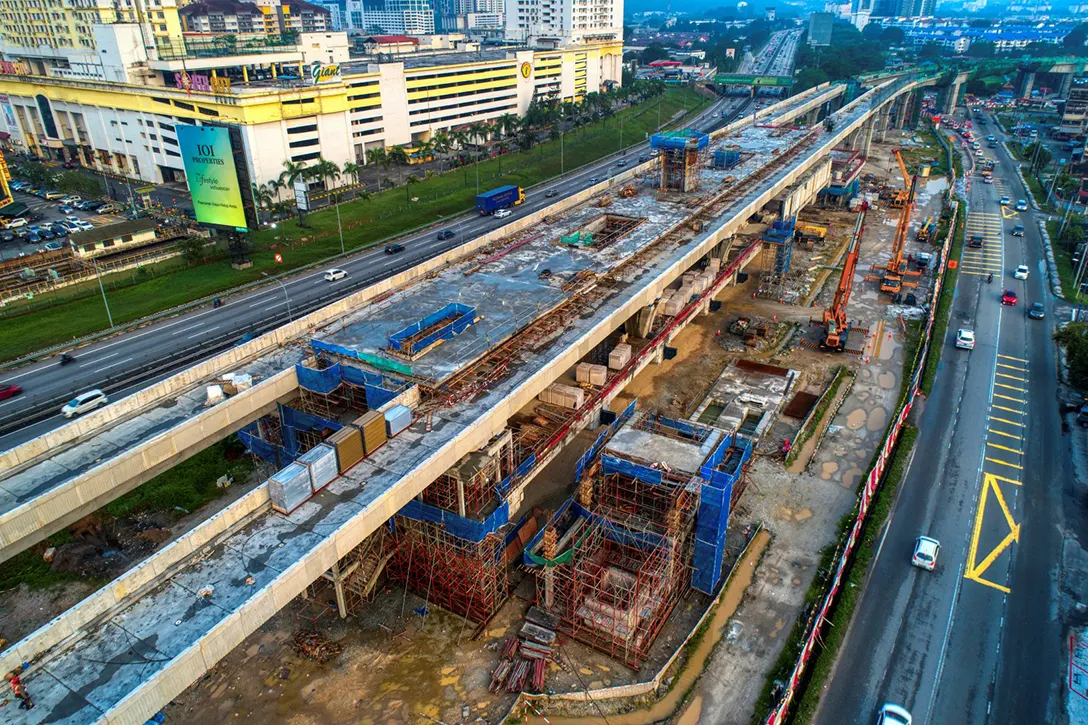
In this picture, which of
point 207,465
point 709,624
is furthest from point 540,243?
point 709,624

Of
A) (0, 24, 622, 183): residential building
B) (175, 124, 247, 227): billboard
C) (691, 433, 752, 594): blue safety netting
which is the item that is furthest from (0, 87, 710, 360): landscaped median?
(691, 433, 752, 594): blue safety netting

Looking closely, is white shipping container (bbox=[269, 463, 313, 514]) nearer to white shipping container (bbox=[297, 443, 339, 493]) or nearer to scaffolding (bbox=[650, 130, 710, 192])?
white shipping container (bbox=[297, 443, 339, 493])

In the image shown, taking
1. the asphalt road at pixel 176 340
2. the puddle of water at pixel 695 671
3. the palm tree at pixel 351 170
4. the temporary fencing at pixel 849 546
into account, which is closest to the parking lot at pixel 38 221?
the palm tree at pixel 351 170

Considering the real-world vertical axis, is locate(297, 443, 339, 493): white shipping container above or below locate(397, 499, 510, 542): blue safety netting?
above

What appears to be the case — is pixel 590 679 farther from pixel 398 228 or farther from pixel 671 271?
pixel 398 228

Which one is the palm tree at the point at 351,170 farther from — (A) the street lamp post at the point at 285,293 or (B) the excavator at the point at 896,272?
A: (B) the excavator at the point at 896,272

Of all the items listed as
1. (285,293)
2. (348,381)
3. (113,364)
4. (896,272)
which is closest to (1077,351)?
(896,272)
